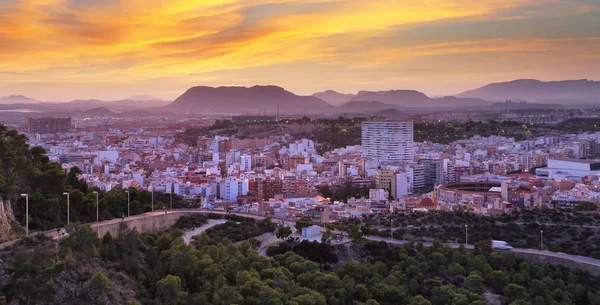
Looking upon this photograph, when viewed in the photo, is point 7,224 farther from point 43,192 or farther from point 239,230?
point 239,230

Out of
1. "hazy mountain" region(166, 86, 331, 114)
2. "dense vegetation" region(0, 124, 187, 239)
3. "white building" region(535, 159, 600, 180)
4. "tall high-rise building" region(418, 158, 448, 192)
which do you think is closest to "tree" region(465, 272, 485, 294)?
"dense vegetation" region(0, 124, 187, 239)

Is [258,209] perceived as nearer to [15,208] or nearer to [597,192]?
[15,208]

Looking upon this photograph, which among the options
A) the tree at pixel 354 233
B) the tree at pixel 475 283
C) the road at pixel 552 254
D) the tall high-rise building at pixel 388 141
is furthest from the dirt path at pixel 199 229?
the tall high-rise building at pixel 388 141

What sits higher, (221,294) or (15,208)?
(15,208)

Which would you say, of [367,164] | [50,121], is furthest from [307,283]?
[50,121]

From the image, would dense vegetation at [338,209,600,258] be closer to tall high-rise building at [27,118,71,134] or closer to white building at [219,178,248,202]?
white building at [219,178,248,202]
